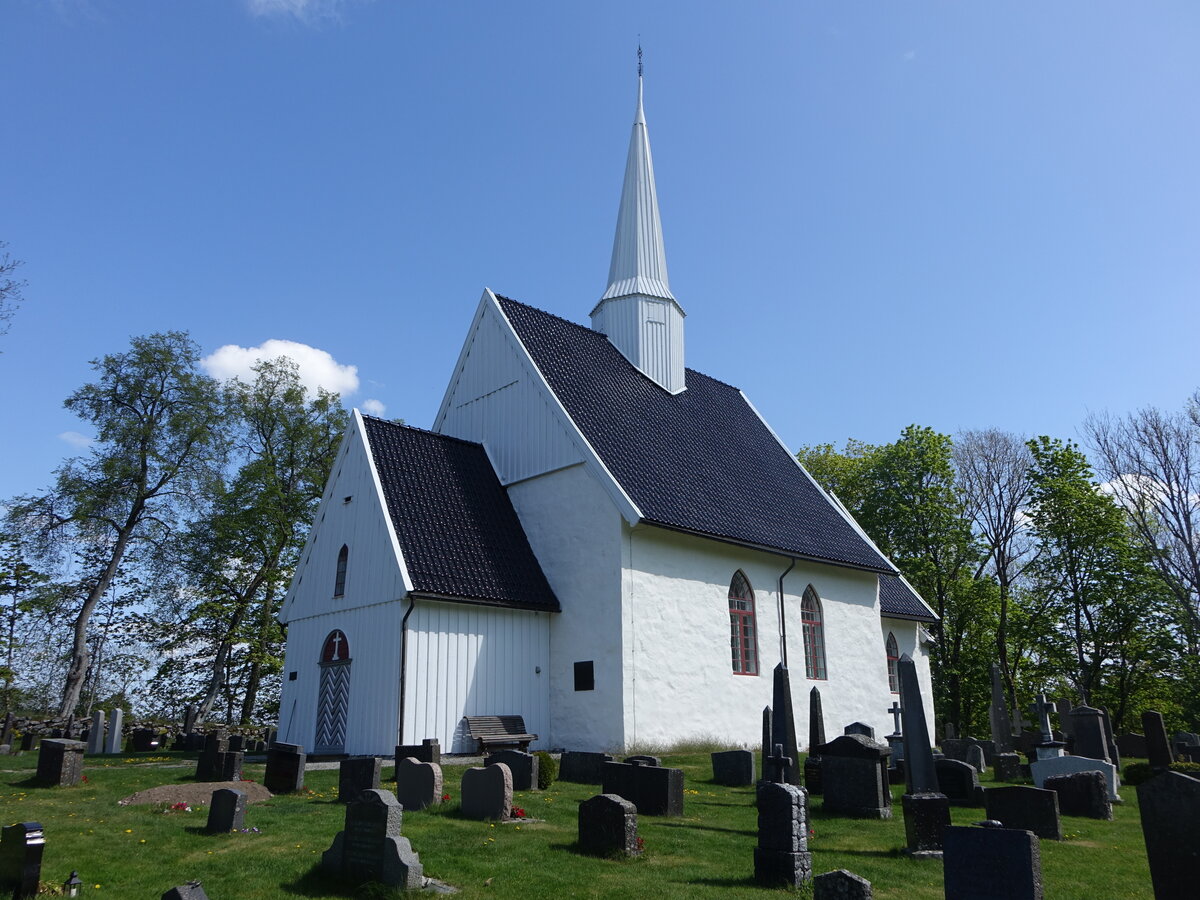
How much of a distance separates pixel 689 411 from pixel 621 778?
15.7m

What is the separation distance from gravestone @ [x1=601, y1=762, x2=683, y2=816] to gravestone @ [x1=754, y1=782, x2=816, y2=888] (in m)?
3.12

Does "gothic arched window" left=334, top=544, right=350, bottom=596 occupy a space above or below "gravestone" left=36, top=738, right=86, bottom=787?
above

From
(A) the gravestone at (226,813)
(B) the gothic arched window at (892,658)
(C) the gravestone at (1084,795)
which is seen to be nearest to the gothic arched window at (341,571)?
(A) the gravestone at (226,813)

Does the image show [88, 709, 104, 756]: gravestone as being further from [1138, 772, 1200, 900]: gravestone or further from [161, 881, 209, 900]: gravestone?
[1138, 772, 1200, 900]: gravestone

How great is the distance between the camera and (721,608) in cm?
2048

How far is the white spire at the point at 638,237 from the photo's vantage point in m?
26.6

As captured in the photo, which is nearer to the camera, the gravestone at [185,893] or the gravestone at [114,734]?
the gravestone at [185,893]

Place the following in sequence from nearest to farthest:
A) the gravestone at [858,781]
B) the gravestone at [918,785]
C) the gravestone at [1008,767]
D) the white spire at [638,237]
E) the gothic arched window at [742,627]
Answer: the gravestone at [918,785] < the gravestone at [858,781] < the gravestone at [1008,767] < the gothic arched window at [742,627] < the white spire at [638,237]

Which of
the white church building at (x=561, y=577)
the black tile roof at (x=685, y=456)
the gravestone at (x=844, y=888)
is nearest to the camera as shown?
the gravestone at (x=844, y=888)

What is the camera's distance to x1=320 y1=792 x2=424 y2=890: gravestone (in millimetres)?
7043

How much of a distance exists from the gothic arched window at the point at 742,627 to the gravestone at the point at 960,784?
8.74 metres

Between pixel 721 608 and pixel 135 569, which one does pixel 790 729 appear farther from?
pixel 135 569

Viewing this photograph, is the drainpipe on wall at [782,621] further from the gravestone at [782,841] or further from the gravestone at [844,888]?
the gravestone at [844,888]

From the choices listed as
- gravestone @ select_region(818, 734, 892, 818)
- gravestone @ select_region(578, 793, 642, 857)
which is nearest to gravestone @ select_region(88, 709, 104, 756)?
gravestone @ select_region(578, 793, 642, 857)
